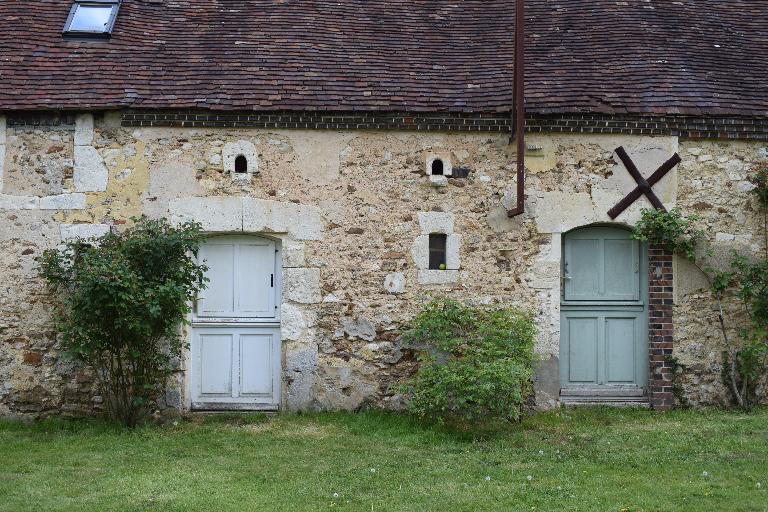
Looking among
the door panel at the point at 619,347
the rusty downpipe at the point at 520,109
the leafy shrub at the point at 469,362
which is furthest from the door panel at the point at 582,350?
the rusty downpipe at the point at 520,109

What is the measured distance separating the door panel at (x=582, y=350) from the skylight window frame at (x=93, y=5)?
585 centimetres

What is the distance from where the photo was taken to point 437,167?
853 centimetres

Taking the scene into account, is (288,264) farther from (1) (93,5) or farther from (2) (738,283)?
(2) (738,283)

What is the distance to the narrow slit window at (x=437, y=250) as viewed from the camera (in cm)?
846

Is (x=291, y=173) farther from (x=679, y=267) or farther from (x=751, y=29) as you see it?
(x=751, y=29)

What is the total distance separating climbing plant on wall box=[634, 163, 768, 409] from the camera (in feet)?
27.2

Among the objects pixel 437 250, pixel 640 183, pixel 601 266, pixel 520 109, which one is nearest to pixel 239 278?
pixel 437 250

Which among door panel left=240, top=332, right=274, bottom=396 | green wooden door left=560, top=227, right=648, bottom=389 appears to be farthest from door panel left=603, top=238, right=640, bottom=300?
door panel left=240, top=332, right=274, bottom=396

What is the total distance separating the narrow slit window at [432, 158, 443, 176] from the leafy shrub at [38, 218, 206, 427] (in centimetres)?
242

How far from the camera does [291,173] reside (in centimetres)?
840

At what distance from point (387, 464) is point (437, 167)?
328 cm

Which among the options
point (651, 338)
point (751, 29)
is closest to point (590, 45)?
point (751, 29)

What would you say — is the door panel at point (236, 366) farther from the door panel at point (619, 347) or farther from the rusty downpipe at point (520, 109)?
the door panel at point (619, 347)

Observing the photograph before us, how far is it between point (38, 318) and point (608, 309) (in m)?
5.74
